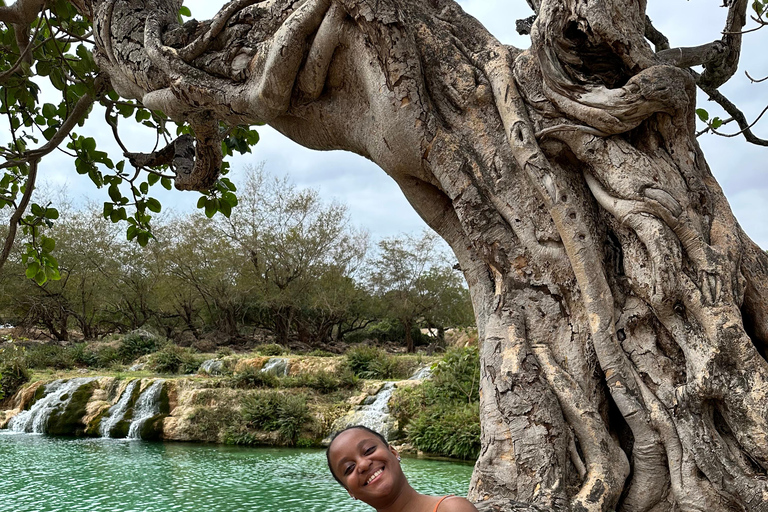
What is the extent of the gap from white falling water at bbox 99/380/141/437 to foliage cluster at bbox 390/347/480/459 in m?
6.63

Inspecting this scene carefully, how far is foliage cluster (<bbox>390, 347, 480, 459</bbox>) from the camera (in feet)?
34.9

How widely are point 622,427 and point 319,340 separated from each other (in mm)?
26067

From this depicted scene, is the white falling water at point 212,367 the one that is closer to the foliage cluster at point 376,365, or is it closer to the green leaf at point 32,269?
the foliage cluster at point 376,365

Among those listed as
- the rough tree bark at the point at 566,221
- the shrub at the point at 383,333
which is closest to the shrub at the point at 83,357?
the shrub at the point at 383,333

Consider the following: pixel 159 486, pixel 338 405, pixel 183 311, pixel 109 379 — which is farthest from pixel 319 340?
pixel 159 486

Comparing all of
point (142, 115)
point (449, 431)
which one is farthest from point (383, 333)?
point (142, 115)

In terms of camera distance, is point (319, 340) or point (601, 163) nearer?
point (601, 163)

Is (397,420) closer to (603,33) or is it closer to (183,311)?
(603,33)

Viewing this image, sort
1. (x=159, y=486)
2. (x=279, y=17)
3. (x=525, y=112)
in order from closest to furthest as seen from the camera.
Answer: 1. (x=525, y=112)
2. (x=279, y=17)
3. (x=159, y=486)

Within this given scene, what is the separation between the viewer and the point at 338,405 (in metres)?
13.3

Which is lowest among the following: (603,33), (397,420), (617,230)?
(397,420)

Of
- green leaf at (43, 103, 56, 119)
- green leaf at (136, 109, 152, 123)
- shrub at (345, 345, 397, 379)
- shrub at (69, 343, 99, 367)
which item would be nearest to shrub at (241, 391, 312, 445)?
shrub at (345, 345, 397, 379)

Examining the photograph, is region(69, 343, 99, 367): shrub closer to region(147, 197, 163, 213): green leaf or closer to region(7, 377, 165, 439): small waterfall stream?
region(7, 377, 165, 439): small waterfall stream

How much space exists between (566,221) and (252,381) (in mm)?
13418
